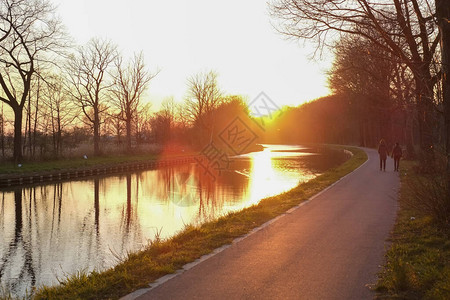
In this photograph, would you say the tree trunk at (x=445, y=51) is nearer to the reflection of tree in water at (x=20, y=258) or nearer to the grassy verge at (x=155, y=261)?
the grassy verge at (x=155, y=261)

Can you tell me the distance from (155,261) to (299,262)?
226 cm

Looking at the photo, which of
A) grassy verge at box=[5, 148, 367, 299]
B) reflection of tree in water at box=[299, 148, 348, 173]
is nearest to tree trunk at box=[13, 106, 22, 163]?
reflection of tree in water at box=[299, 148, 348, 173]

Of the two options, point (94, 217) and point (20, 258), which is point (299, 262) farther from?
point (94, 217)

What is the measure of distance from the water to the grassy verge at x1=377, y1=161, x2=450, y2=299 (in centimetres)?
467

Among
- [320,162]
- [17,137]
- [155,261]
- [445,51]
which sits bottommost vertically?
[155,261]

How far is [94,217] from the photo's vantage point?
547 inches

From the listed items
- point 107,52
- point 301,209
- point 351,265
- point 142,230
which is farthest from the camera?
point 107,52

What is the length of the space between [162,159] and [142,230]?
2956cm

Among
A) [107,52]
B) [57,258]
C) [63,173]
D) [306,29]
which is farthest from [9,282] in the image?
[107,52]

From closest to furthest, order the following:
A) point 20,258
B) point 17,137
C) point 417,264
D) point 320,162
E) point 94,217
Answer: point 417,264 < point 20,258 < point 94,217 < point 17,137 < point 320,162

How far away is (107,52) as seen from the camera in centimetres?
4400

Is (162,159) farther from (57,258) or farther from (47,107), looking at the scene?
(57,258)

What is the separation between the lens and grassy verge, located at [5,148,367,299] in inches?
206

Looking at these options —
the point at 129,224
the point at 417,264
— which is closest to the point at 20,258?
the point at 129,224
